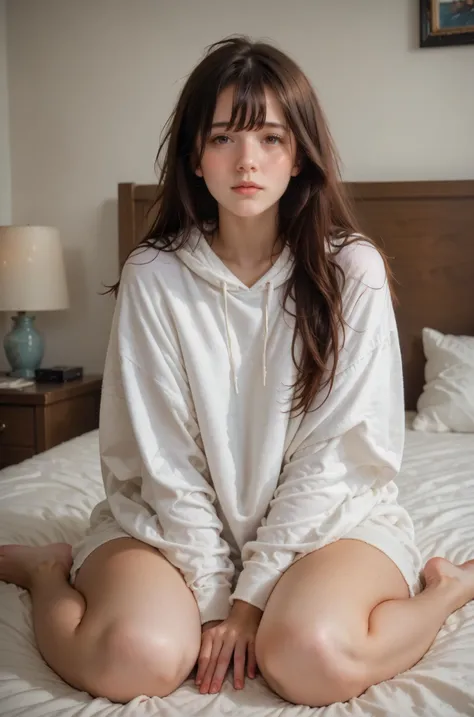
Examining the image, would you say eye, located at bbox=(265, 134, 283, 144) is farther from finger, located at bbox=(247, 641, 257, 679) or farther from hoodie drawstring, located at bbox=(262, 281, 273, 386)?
finger, located at bbox=(247, 641, 257, 679)

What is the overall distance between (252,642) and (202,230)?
683mm

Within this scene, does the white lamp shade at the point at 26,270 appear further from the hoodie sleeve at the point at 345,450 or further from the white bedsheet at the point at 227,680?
the hoodie sleeve at the point at 345,450

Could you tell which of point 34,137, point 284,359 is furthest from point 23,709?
point 34,137

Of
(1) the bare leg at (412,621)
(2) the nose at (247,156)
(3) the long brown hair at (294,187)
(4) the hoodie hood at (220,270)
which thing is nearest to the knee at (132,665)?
(1) the bare leg at (412,621)

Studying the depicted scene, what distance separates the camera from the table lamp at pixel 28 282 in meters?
2.81

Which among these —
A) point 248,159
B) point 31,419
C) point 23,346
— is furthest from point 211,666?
point 23,346

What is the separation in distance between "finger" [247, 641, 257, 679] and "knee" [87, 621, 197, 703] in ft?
0.31

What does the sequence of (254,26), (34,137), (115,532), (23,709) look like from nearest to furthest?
(23,709) < (115,532) < (254,26) < (34,137)

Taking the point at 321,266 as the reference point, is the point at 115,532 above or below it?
below

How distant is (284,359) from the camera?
4.14ft

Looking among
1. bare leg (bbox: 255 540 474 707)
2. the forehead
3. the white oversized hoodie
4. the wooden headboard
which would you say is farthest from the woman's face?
the wooden headboard

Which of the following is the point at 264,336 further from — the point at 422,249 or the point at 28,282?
the point at 28,282

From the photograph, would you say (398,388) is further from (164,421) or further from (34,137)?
(34,137)

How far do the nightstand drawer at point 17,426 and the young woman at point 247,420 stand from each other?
1383 millimetres
